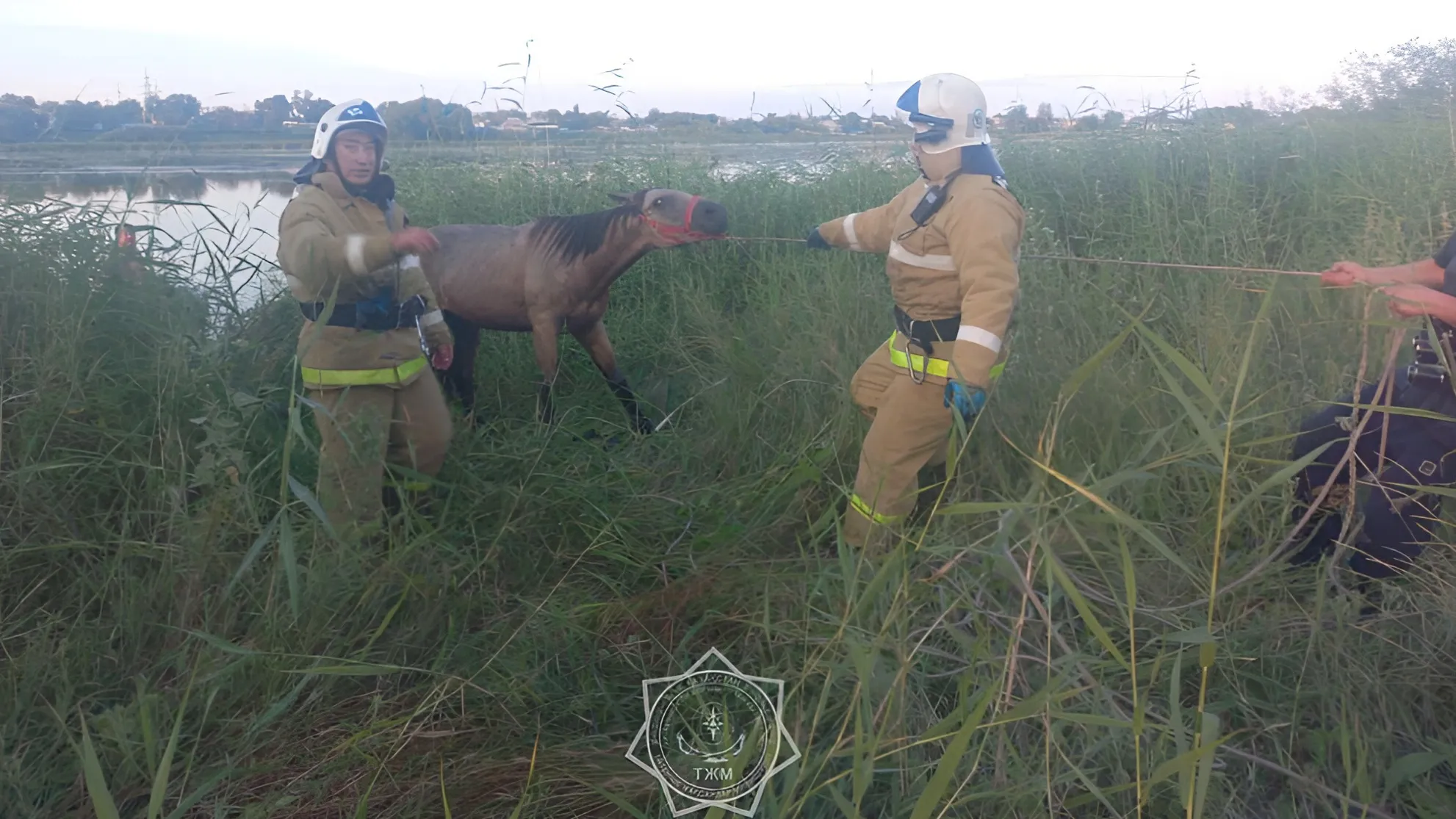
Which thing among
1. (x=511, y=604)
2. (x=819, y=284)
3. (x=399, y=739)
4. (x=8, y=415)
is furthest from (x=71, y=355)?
(x=819, y=284)

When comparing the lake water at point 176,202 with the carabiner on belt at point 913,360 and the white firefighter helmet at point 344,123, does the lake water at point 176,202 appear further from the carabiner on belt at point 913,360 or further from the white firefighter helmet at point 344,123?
the carabiner on belt at point 913,360

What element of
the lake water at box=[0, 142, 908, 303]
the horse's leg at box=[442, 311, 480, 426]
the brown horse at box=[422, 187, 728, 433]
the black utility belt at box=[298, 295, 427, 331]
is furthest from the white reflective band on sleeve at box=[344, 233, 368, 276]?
the horse's leg at box=[442, 311, 480, 426]

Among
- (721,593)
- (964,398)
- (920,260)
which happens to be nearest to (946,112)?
(920,260)

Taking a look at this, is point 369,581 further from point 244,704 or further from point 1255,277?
point 1255,277

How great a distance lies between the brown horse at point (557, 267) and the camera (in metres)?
4.48

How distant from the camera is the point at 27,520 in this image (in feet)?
10.0

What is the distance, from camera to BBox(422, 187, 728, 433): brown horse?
4.48 m

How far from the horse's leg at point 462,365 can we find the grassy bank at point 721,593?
0.82 feet

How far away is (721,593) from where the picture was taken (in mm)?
2910

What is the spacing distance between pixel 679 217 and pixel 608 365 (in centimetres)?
86

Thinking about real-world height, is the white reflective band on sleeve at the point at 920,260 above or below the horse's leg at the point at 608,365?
above

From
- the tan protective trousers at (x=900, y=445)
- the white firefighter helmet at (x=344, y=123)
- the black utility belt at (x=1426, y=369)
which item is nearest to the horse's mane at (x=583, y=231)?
the white firefighter helmet at (x=344, y=123)

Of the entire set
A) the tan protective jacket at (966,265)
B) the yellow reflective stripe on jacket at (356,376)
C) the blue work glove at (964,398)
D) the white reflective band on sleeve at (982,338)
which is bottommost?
the yellow reflective stripe on jacket at (356,376)

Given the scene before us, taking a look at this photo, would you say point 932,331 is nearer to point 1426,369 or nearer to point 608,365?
point 1426,369
